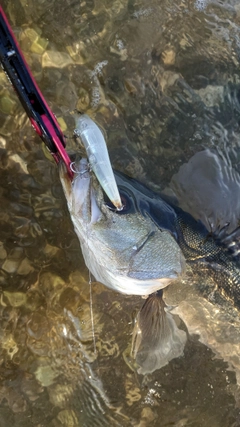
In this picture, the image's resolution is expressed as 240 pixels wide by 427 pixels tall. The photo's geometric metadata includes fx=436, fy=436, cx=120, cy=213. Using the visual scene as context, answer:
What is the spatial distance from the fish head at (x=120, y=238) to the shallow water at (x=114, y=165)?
75 cm

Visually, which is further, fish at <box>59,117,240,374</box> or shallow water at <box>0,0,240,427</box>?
shallow water at <box>0,0,240,427</box>

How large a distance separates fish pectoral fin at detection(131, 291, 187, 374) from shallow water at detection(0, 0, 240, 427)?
11 centimetres

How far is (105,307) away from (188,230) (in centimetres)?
106

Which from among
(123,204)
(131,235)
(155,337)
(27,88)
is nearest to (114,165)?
(123,204)

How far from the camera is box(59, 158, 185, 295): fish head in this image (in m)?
2.59

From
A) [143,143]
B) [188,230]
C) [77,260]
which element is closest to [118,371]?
[77,260]

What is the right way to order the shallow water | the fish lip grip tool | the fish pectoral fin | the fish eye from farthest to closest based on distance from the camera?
1. the shallow water
2. the fish pectoral fin
3. the fish eye
4. the fish lip grip tool

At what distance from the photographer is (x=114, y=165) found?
3662mm

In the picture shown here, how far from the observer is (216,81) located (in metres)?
3.94

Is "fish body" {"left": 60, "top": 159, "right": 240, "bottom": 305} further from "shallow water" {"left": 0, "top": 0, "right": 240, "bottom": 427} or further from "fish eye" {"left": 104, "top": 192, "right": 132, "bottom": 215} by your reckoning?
"shallow water" {"left": 0, "top": 0, "right": 240, "bottom": 427}

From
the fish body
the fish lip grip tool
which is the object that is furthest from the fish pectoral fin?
the fish lip grip tool

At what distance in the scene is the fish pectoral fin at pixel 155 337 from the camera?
11.7 ft

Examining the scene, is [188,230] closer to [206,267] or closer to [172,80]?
[206,267]

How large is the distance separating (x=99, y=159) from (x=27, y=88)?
1.97 ft
